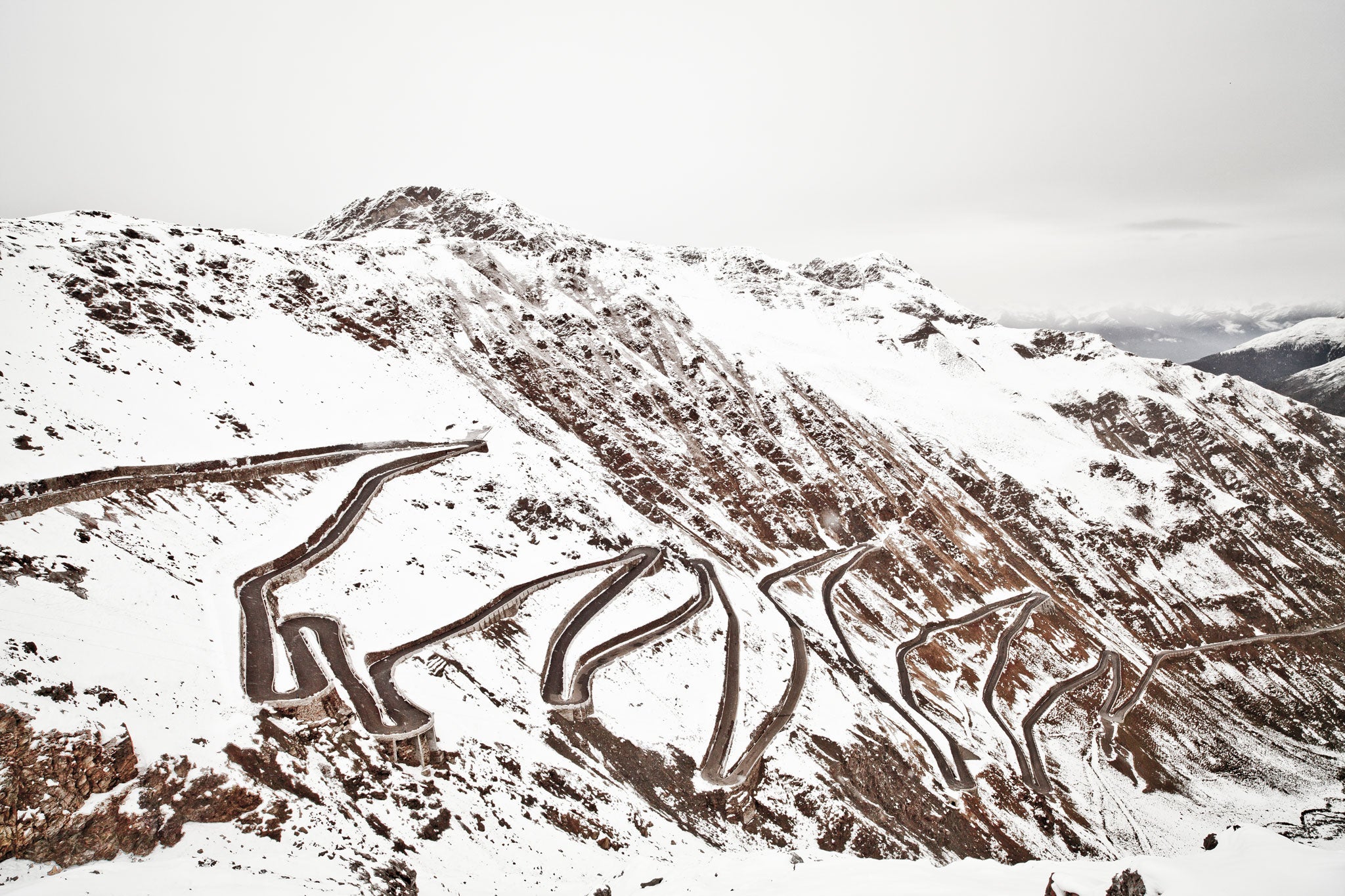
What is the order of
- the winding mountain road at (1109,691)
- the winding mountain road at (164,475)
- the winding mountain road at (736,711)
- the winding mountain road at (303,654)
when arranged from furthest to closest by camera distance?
the winding mountain road at (1109,691)
the winding mountain road at (736,711)
the winding mountain road at (164,475)
the winding mountain road at (303,654)

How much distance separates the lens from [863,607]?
86500 mm

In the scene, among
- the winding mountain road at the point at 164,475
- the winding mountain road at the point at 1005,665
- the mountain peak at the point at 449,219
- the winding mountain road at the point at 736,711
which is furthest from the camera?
the mountain peak at the point at 449,219

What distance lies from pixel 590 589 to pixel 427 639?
53.3 feet

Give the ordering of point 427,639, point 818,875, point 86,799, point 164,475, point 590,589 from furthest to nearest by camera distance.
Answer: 1. point 590,589
2. point 164,475
3. point 427,639
4. point 818,875
5. point 86,799

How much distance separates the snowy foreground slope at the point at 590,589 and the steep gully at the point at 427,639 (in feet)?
1.52

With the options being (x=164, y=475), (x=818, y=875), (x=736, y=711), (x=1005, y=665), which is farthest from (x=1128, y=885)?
(x=1005, y=665)

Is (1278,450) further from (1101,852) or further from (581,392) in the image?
(581,392)

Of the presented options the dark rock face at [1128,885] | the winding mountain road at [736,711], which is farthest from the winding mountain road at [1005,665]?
the dark rock face at [1128,885]

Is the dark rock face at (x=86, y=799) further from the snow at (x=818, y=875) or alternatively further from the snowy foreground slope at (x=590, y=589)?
the snow at (x=818, y=875)

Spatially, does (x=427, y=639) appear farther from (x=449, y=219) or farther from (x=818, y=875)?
(x=449, y=219)

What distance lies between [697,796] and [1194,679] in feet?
327

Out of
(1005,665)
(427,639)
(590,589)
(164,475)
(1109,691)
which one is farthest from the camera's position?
(1109,691)

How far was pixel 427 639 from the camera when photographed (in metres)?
37.6

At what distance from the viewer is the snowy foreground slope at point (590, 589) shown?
2331cm
